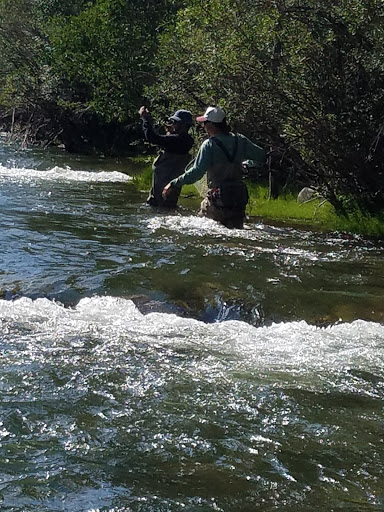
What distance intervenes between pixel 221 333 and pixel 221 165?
415 centimetres

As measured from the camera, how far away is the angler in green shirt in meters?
10.7

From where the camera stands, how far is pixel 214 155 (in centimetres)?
1080

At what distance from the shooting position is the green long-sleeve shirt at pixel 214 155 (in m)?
10.6

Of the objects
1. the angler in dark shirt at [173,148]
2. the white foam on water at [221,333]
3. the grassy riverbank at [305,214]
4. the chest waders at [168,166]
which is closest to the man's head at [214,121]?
the angler in dark shirt at [173,148]

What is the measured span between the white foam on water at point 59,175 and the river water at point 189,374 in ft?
33.1

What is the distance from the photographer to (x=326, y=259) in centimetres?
1091

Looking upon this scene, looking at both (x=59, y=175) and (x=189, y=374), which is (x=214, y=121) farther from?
(x=59, y=175)

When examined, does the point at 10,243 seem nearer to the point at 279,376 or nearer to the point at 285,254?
the point at 285,254

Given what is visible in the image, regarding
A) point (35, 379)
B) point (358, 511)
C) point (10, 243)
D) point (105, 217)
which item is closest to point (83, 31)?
point (105, 217)

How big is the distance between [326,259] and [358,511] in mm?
6946

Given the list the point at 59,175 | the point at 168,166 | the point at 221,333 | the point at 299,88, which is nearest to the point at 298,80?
the point at 299,88

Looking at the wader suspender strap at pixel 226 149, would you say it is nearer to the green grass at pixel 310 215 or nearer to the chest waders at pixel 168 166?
the chest waders at pixel 168 166

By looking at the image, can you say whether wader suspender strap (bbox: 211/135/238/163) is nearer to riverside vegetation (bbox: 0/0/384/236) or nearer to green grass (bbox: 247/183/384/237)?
riverside vegetation (bbox: 0/0/384/236)

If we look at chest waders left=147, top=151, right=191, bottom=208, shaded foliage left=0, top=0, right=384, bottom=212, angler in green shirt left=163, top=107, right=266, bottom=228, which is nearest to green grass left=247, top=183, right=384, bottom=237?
shaded foliage left=0, top=0, right=384, bottom=212
